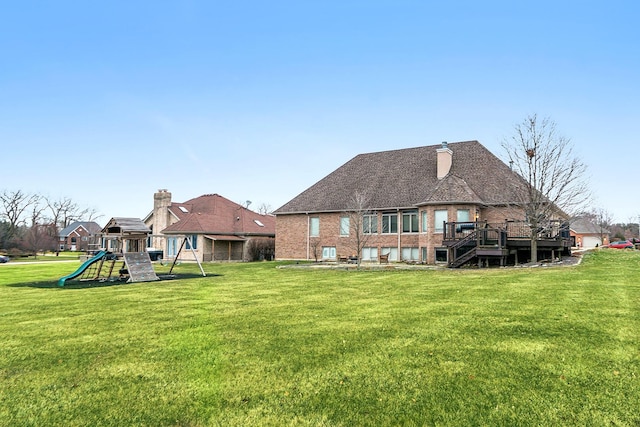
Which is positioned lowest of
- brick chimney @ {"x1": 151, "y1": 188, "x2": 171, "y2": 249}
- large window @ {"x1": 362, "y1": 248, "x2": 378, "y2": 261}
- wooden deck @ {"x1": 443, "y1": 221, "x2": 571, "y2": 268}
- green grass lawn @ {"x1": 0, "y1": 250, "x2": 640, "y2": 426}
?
green grass lawn @ {"x1": 0, "y1": 250, "x2": 640, "y2": 426}

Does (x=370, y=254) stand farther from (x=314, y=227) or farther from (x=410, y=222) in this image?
(x=314, y=227)

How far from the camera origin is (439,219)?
2847cm

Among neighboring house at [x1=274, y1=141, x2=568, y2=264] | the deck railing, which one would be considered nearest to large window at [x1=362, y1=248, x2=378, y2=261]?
neighboring house at [x1=274, y1=141, x2=568, y2=264]

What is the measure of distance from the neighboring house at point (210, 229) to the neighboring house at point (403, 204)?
6.21 meters

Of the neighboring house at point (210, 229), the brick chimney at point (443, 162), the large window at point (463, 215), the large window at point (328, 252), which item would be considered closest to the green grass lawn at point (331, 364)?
the large window at point (463, 215)

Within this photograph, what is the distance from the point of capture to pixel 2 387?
17.9 feet

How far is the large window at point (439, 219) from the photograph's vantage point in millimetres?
28281

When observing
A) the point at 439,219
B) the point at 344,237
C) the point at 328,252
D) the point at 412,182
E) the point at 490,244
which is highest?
the point at 412,182

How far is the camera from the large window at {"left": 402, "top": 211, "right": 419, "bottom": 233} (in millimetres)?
30938

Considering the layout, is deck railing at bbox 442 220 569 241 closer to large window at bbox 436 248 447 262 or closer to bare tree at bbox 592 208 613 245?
large window at bbox 436 248 447 262

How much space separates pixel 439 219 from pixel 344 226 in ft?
27.3

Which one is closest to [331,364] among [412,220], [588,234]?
[412,220]

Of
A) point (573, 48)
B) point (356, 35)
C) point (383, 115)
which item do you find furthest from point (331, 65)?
point (573, 48)

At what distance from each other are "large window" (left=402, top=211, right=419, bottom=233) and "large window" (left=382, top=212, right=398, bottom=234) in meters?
0.66
